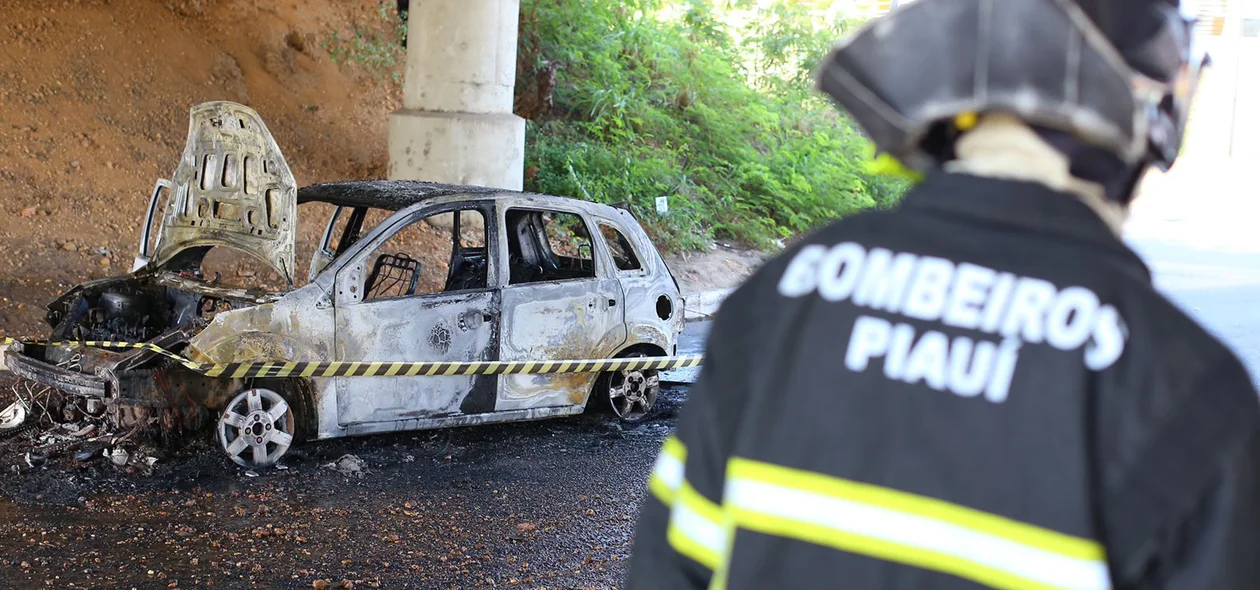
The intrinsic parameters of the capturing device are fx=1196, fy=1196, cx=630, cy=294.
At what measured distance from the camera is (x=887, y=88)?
1600mm

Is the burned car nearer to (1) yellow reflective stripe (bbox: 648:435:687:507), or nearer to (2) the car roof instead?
(2) the car roof

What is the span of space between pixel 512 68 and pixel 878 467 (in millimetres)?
12619

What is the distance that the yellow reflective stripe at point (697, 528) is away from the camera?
5.50 feet

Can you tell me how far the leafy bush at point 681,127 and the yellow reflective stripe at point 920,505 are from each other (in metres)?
13.2

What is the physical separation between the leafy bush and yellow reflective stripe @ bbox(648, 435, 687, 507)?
12.9 metres

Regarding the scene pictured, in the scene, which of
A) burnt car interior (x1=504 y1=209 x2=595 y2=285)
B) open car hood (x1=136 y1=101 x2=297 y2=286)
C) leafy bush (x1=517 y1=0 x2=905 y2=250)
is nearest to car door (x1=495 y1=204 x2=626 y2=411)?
burnt car interior (x1=504 y1=209 x2=595 y2=285)

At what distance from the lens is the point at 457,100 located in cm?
1329

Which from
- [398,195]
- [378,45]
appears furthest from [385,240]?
[378,45]

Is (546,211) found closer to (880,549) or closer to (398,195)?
(398,195)

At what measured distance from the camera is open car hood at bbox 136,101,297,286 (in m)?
7.34

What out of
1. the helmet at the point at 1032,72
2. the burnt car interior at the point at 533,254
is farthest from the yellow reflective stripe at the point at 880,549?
the burnt car interior at the point at 533,254

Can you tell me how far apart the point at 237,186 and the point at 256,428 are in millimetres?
1591

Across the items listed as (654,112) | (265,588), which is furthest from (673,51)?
(265,588)

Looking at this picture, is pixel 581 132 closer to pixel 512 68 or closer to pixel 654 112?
pixel 654 112
